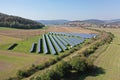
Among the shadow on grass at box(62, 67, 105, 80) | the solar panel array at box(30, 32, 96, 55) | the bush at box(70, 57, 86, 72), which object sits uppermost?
the bush at box(70, 57, 86, 72)

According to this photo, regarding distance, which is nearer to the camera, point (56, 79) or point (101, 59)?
point (56, 79)

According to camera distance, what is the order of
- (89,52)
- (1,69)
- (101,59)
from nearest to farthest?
(1,69), (101,59), (89,52)

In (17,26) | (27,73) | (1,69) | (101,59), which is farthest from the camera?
(17,26)

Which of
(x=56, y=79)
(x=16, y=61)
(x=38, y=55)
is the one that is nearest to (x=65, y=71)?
(x=56, y=79)

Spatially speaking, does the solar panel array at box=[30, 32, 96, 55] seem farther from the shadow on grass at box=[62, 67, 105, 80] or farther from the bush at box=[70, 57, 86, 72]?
the shadow on grass at box=[62, 67, 105, 80]

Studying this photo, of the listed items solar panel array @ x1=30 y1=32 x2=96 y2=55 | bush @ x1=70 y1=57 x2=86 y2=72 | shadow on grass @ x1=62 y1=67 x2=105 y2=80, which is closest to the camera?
shadow on grass @ x1=62 y1=67 x2=105 y2=80

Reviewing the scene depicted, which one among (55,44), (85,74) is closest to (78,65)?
(85,74)

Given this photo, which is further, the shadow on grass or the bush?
the bush

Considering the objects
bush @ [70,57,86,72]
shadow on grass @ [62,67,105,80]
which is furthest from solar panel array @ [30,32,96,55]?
shadow on grass @ [62,67,105,80]

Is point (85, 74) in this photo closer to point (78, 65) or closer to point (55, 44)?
point (78, 65)

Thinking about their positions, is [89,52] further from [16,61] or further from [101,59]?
[16,61]

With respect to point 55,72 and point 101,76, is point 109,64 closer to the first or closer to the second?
point 101,76
